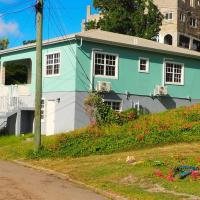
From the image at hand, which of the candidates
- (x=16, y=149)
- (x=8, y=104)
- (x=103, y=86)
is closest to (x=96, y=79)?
(x=103, y=86)

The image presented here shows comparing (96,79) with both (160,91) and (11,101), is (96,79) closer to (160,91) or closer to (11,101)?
(160,91)

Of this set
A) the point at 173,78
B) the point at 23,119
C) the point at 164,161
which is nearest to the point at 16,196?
the point at 164,161

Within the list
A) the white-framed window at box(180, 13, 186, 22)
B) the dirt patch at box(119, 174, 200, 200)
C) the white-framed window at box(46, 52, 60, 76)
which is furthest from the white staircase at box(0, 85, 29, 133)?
the white-framed window at box(180, 13, 186, 22)

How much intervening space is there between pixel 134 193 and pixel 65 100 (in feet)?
55.5

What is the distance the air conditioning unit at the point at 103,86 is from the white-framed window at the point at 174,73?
540cm

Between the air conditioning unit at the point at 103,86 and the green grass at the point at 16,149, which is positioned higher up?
the air conditioning unit at the point at 103,86

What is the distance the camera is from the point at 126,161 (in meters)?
18.6

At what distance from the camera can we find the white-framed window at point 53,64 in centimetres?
3156

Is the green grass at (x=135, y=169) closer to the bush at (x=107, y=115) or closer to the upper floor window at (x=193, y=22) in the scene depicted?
the bush at (x=107, y=115)

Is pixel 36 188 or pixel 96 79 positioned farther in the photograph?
pixel 96 79

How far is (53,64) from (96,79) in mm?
2751

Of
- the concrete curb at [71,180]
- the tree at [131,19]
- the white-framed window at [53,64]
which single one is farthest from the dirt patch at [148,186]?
the tree at [131,19]

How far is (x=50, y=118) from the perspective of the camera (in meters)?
31.3

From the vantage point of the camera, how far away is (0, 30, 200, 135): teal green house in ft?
99.3
